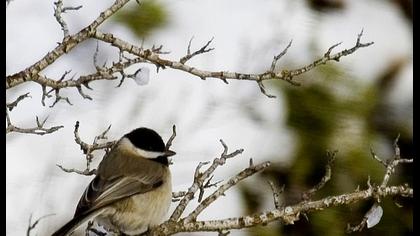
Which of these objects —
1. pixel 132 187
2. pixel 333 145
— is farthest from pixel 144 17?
pixel 132 187

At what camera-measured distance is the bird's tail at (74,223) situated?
2.33 meters

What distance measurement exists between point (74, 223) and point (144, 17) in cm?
151

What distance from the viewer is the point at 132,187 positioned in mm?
2703

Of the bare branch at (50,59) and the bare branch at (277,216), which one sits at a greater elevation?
the bare branch at (50,59)

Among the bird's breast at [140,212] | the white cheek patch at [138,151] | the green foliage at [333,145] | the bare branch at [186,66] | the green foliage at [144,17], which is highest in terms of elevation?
the bare branch at [186,66]

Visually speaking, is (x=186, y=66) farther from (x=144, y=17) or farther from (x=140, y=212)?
(x=144, y=17)

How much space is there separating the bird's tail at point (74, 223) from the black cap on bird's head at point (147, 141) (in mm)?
326

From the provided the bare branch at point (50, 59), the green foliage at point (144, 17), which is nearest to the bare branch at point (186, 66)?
the bare branch at point (50, 59)

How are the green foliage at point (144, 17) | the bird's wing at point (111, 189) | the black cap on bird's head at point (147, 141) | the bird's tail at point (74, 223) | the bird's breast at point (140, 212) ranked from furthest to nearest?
the green foliage at point (144, 17) → the black cap on bird's head at point (147, 141) → the bird's breast at point (140, 212) → the bird's wing at point (111, 189) → the bird's tail at point (74, 223)

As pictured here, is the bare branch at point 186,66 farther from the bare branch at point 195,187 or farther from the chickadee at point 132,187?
the chickadee at point 132,187

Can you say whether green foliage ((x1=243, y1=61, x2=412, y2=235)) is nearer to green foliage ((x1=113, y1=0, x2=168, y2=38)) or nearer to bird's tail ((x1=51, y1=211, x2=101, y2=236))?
green foliage ((x1=113, y1=0, x2=168, y2=38))

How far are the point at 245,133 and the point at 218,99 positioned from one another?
0.21 meters

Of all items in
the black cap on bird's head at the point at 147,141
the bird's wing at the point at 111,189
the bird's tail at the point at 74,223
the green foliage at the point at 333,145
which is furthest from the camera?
the green foliage at the point at 333,145
